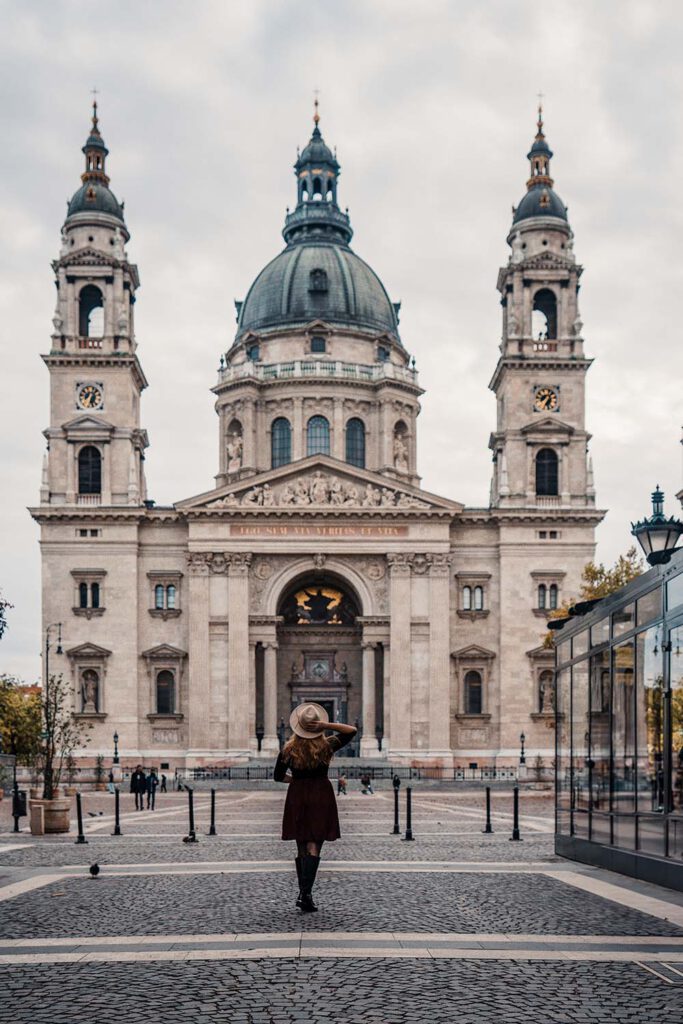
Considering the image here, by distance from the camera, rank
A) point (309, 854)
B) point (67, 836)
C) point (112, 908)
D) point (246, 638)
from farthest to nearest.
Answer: point (246, 638)
point (67, 836)
point (112, 908)
point (309, 854)

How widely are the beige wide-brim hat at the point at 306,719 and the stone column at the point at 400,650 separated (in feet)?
199

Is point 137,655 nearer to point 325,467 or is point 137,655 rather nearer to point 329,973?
point 325,467

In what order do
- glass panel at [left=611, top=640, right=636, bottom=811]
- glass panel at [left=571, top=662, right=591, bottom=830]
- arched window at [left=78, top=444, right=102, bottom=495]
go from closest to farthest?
glass panel at [left=611, top=640, right=636, bottom=811], glass panel at [left=571, top=662, right=591, bottom=830], arched window at [left=78, top=444, right=102, bottom=495]

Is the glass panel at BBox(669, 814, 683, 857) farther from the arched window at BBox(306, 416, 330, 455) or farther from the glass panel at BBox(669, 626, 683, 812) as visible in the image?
the arched window at BBox(306, 416, 330, 455)

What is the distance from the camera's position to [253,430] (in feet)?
292

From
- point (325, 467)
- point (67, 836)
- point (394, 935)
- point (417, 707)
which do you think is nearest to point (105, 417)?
point (325, 467)

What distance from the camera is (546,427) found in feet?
258

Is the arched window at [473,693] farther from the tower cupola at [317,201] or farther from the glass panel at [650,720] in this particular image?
the glass panel at [650,720]

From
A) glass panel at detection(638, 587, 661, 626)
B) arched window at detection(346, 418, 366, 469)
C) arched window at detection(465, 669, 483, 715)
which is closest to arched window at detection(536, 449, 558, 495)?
arched window at detection(465, 669, 483, 715)

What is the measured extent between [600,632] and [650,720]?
2.85m

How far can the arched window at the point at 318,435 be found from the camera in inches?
3489

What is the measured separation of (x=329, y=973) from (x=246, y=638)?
64.8 metres

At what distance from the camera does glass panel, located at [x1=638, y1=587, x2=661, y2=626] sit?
57.4 feet

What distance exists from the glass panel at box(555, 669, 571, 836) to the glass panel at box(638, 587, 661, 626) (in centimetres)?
500
